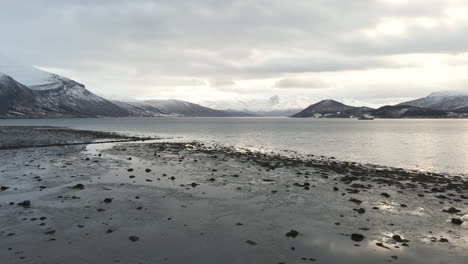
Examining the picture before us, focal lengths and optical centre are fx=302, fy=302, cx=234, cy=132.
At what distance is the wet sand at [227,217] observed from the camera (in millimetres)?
14641

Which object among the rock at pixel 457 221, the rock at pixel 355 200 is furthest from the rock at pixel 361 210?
the rock at pixel 457 221

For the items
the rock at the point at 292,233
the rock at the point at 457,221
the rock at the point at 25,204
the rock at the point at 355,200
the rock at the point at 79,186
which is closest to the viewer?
the rock at the point at 292,233

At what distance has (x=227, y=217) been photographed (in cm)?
2014

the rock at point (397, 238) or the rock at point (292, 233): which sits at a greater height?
the rock at point (292, 233)

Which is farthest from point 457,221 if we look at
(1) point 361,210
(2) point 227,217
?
(2) point 227,217

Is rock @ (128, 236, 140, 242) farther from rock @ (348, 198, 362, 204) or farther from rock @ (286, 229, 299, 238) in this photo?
rock @ (348, 198, 362, 204)

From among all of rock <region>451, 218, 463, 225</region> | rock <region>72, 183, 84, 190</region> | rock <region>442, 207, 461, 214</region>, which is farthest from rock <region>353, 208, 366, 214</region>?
rock <region>72, 183, 84, 190</region>

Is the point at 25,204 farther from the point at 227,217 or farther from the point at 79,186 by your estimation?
the point at 227,217

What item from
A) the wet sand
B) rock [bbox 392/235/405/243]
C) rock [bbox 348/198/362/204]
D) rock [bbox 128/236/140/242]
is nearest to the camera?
the wet sand

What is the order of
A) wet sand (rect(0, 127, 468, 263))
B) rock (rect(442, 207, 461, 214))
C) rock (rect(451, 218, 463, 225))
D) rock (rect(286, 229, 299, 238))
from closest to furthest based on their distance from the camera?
1. wet sand (rect(0, 127, 468, 263))
2. rock (rect(286, 229, 299, 238))
3. rock (rect(451, 218, 463, 225))
4. rock (rect(442, 207, 461, 214))

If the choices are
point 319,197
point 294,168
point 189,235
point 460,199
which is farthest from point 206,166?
point 460,199

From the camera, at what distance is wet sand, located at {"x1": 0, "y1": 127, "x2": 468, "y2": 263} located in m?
14.6

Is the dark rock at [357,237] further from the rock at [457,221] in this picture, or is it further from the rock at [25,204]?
the rock at [25,204]

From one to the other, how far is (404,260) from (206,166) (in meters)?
29.6
